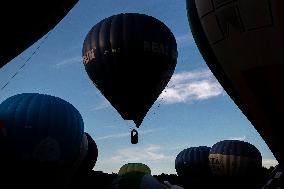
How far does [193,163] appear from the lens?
24.2 m

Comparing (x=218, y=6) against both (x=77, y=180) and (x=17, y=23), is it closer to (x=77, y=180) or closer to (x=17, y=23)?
(x=17, y=23)

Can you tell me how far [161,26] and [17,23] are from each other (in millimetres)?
8146

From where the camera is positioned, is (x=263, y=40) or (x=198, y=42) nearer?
(x=263, y=40)

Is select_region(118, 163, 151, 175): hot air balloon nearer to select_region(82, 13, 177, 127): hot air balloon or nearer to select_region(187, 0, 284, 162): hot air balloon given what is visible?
select_region(82, 13, 177, 127): hot air balloon

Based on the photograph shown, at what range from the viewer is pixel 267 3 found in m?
7.30

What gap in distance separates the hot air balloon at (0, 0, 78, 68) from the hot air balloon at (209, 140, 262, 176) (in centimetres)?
1641

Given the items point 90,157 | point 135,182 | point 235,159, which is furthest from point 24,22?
point 235,159

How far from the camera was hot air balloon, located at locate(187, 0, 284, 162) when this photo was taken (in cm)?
725

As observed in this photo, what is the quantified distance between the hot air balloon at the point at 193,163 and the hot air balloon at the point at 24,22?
1945cm

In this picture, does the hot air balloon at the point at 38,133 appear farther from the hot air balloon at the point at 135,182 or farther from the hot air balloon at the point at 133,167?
the hot air balloon at the point at 133,167

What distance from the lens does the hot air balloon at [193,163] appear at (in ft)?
78.5

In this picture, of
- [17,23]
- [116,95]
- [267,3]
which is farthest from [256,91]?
[116,95]

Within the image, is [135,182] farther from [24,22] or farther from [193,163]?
[193,163]

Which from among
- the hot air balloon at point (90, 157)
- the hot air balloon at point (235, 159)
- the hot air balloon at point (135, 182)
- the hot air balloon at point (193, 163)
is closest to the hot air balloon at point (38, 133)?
the hot air balloon at point (135, 182)
